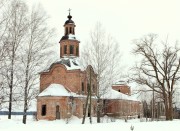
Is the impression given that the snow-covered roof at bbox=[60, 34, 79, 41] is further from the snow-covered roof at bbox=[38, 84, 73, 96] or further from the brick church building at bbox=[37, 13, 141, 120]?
the snow-covered roof at bbox=[38, 84, 73, 96]

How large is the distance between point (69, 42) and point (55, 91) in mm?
9478

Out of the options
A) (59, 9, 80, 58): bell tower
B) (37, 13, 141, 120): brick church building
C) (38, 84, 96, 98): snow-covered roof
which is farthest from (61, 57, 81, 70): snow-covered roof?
(38, 84, 96, 98): snow-covered roof

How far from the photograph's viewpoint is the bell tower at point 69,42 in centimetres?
5100

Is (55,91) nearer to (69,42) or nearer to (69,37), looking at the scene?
(69,42)

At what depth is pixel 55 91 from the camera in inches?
1794

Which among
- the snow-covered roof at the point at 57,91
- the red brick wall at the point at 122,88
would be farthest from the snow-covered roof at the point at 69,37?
the red brick wall at the point at 122,88

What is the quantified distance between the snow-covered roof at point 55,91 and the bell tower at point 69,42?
6.20 m

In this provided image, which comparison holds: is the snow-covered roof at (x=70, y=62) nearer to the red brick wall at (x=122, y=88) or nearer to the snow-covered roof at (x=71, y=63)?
A: the snow-covered roof at (x=71, y=63)

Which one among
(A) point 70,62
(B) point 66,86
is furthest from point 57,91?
(A) point 70,62

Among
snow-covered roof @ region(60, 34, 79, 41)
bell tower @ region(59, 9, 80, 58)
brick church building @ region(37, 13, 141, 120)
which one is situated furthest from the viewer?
snow-covered roof @ region(60, 34, 79, 41)

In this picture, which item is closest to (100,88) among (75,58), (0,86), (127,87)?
(75,58)

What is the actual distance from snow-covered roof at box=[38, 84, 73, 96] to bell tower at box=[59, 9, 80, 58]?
20.3 ft

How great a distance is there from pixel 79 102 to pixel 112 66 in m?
11.7

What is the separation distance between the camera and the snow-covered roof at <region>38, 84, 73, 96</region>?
45028 millimetres
